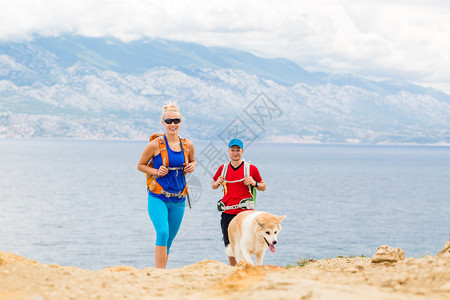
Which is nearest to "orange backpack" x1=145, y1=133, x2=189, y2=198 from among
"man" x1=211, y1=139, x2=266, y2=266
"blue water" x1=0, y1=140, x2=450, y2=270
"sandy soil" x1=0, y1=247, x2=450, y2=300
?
"man" x1=211, y1=139, x2=266, y2=266

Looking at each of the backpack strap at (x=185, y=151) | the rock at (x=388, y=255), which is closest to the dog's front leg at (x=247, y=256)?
the backpack strap at (x=185, y=151)

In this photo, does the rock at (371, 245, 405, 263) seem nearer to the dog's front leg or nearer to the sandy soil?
the sandy soil

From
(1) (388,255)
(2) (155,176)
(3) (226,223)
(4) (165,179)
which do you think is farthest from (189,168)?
(1) (388,255)

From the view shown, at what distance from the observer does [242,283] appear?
6.21 m

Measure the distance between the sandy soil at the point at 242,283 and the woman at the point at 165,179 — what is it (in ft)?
5.37

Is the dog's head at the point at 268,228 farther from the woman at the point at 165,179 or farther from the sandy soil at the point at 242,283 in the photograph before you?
the woman at the point at 165,179

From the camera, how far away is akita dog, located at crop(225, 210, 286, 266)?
8266 mm

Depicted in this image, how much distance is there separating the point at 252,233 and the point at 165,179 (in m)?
1.67

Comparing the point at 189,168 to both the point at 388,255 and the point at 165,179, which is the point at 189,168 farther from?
the point at 388,255

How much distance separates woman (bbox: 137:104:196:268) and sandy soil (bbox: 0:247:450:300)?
64.4 inches

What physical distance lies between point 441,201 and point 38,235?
73.4 metres

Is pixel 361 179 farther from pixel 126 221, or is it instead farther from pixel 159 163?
pixel 159 163

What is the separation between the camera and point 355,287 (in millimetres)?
5793

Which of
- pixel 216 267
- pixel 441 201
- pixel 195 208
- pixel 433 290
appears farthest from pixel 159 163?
pixel 441 201
